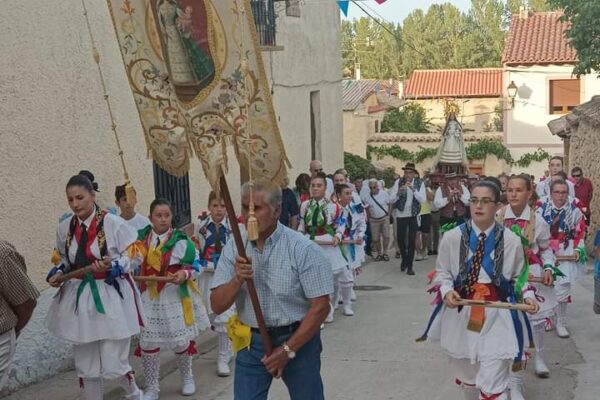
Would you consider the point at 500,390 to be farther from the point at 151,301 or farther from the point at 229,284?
the point at 151,301

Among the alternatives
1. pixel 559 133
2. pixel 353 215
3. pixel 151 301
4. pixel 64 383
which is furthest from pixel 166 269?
pixel 559 133

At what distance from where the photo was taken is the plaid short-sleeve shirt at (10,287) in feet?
16.7

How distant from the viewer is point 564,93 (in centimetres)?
3816

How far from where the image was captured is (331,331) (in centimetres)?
1099

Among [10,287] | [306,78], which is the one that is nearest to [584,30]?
[306,78]

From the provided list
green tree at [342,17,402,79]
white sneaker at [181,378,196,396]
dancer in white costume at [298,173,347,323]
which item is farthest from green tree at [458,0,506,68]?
white sneaker at [181,378,196,396]

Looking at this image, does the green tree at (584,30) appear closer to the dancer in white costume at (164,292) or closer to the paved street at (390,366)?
the paved street at (390,366)

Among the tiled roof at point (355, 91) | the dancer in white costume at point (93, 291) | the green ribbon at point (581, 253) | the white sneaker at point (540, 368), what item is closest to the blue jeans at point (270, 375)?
the dancer in white costume at point (93, 291)

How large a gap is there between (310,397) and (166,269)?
10.1 ft

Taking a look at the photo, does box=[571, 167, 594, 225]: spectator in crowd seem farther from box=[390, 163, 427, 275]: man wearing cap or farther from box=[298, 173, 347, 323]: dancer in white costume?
box=[298, 173, 347, 323]: dancer in white costume

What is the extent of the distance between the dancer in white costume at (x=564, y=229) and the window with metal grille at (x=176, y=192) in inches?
175

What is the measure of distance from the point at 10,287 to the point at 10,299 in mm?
70

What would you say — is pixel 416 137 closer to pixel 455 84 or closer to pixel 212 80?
pixel 455 84

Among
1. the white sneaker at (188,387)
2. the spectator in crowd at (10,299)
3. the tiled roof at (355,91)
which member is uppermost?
the spectator in crowd at (10,299)
